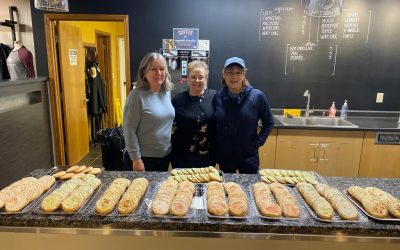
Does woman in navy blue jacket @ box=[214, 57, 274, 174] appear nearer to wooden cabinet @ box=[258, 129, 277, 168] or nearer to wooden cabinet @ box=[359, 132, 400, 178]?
wooden cabinet @ box=[258, 129, 277, 168]

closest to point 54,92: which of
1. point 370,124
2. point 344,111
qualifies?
point 344,111

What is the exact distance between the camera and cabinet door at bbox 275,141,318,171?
298cm

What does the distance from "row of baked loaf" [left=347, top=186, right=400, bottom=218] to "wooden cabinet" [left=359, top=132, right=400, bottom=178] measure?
5.82ft

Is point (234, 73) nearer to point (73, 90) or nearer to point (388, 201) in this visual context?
point (388, 201)

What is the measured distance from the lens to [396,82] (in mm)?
3408

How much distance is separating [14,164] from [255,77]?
280cm

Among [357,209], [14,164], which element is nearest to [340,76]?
[357,209]

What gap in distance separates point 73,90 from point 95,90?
88 cm

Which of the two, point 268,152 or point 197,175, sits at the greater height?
point 197,175

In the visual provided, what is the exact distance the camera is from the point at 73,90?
13.2ft

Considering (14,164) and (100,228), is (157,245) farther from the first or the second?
(14,164)

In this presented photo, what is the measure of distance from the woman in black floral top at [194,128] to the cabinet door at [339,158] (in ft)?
4.73

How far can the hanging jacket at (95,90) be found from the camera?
486 cm

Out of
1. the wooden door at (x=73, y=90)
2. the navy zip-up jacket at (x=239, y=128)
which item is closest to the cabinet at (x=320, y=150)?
the navy zip-up jacket at (x=239, y=128)
